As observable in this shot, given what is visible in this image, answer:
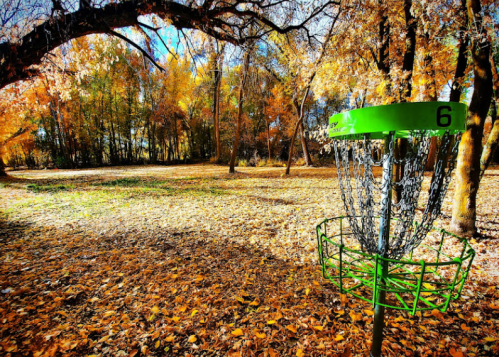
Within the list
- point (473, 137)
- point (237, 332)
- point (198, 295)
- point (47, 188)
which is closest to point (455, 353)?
point (237, 332)

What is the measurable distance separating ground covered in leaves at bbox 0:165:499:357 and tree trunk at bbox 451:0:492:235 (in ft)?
1.62

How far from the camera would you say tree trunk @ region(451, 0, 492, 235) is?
360 centimetres

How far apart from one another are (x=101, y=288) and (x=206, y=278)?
1441mm

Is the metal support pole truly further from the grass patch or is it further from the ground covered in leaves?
the grass patch

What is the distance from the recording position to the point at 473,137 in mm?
Result: 3736

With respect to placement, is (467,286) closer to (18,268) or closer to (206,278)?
(206,278)

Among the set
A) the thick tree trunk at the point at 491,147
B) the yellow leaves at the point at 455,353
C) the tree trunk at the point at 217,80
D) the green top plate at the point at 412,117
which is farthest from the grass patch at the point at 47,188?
the thick tree trunk at the point at 491,147

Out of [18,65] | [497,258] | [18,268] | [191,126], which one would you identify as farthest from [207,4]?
[191,126]

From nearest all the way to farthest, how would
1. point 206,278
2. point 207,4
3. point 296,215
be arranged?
point 206,278 → point 207,4 → point 296,215

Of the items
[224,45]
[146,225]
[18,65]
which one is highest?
[224,45]

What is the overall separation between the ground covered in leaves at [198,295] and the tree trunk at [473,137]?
1.62ft

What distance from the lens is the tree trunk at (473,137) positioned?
142 inches

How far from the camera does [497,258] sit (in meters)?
3.45

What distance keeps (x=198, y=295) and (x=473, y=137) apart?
516cm
